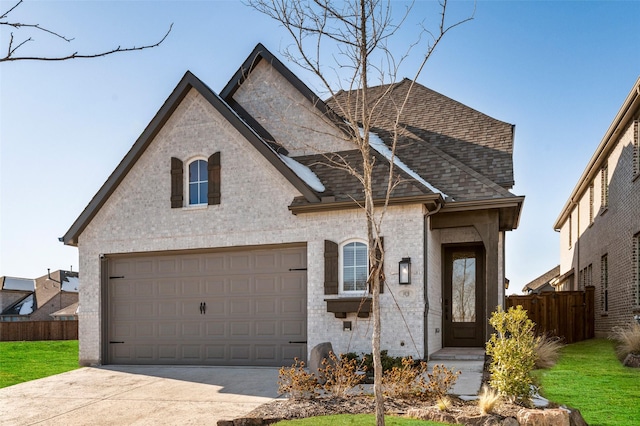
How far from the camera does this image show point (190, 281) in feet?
42.9

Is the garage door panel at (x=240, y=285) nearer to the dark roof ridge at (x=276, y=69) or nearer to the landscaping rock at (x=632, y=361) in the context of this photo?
the dark roof ridge at (x=276, y=69)

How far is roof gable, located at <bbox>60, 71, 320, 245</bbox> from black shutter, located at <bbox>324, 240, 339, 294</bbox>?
2.34 metres

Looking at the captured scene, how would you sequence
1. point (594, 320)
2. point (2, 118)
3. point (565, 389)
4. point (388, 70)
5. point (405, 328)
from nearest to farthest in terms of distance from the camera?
point (2, 118)
point (388, 70)
point (565, 389)
point (405, 328)
point (594, 320)

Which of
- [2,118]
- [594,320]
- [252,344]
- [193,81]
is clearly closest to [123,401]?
[252,344]

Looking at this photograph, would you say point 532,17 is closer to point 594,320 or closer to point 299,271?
point 299,271

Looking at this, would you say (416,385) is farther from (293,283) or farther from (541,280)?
(541,280)

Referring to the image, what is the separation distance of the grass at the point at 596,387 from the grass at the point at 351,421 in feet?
7.61

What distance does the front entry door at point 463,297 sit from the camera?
1381 centimetres

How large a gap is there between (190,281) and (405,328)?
16.3ft

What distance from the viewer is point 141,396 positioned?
947cm

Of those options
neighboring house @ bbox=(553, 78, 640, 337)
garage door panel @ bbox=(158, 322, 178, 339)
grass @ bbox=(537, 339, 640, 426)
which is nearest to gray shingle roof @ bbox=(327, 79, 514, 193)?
neighboring house @ bbox=(553, 78, 640, 337)

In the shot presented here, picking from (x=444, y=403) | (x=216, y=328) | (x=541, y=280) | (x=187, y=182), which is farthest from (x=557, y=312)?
(x=541, y=280)

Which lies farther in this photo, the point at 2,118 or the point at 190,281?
the point at 190,281

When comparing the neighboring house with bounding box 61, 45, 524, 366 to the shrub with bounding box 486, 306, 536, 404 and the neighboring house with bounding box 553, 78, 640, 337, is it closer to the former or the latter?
the neighboring house with bounding box 553, 78, 640, 337
